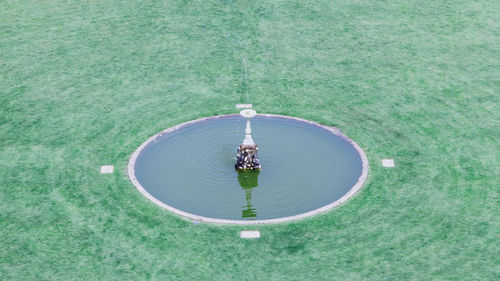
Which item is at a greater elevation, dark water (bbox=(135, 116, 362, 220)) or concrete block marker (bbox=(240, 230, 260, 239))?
dark water (bbox=(135, 116, 362, 220))

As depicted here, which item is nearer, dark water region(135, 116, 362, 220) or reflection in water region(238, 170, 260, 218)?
reflection in water region(238, 170, 260, 218)

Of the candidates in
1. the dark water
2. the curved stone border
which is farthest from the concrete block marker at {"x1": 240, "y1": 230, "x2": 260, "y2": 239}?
the dark water

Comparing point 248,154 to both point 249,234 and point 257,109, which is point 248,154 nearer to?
point 249,234

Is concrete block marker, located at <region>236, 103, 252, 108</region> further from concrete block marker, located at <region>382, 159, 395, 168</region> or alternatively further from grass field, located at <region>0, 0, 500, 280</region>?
concrete block marker, located at <region>382, 159, 395, 168</region>

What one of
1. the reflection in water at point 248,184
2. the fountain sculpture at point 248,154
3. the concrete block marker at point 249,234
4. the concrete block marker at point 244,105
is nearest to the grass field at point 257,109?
the concrete block marker at point 249,234

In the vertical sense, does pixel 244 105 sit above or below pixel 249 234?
above

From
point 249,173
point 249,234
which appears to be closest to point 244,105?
point 249,173

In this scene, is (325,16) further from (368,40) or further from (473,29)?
(473,29)
